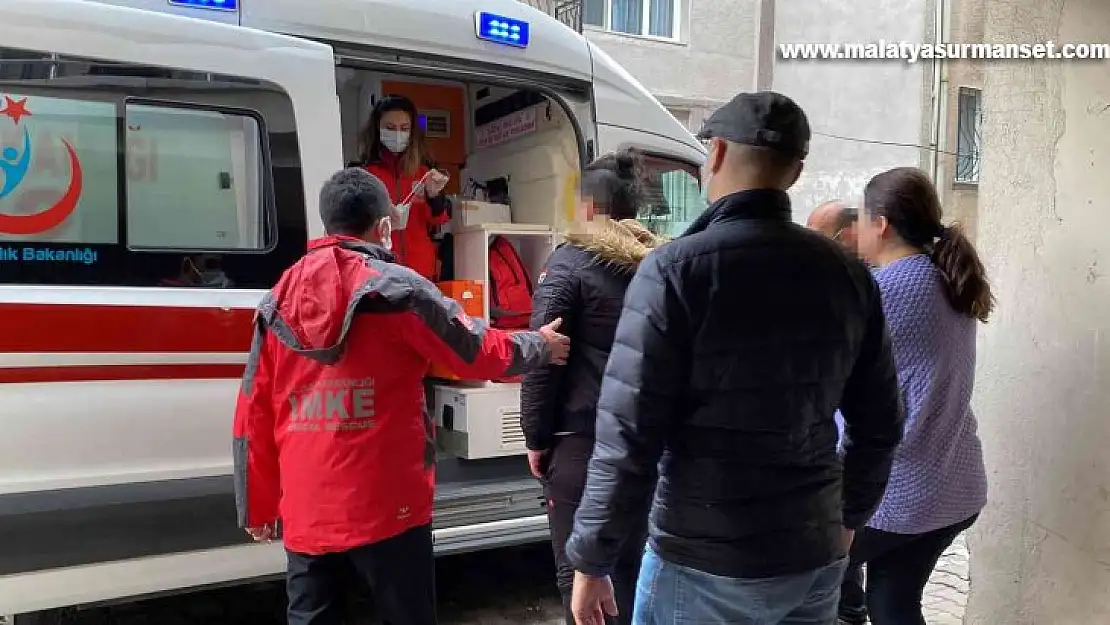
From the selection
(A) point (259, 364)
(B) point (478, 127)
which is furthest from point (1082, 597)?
(B) point (478, 127)

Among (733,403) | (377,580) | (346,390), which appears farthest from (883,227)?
(377,580)

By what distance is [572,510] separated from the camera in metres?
2.76

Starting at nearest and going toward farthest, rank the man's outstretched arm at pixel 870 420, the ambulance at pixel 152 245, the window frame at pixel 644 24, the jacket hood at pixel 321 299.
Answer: the man's outstretched arm at pixel 870 420 → the jacket hood at pixel 321 299 → the ambulance at pixel 152 245 → the window frame at pixel 644 24

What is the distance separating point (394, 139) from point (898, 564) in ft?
10.9

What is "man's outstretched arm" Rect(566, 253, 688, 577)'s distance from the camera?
5.59 feet

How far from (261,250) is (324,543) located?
145 cm

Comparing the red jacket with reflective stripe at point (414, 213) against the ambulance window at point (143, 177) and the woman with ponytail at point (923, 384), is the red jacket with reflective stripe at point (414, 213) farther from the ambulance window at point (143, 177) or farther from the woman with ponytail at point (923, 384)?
the woman with ponytail at point (923, 384)

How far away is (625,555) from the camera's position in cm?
278

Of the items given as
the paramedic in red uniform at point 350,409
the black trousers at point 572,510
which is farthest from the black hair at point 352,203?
the black trousers at point 572,510

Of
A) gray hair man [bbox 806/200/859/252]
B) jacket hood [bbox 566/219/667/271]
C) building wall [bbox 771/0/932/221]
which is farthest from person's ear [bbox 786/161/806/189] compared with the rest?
building wall [bbox 771/0/932/221]

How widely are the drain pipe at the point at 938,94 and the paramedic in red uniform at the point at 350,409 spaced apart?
470 inches

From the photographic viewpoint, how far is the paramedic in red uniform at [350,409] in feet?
8.07

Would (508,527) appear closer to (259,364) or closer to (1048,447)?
(259,364)

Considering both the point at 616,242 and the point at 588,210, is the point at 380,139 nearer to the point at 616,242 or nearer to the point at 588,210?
the point at 588,210
